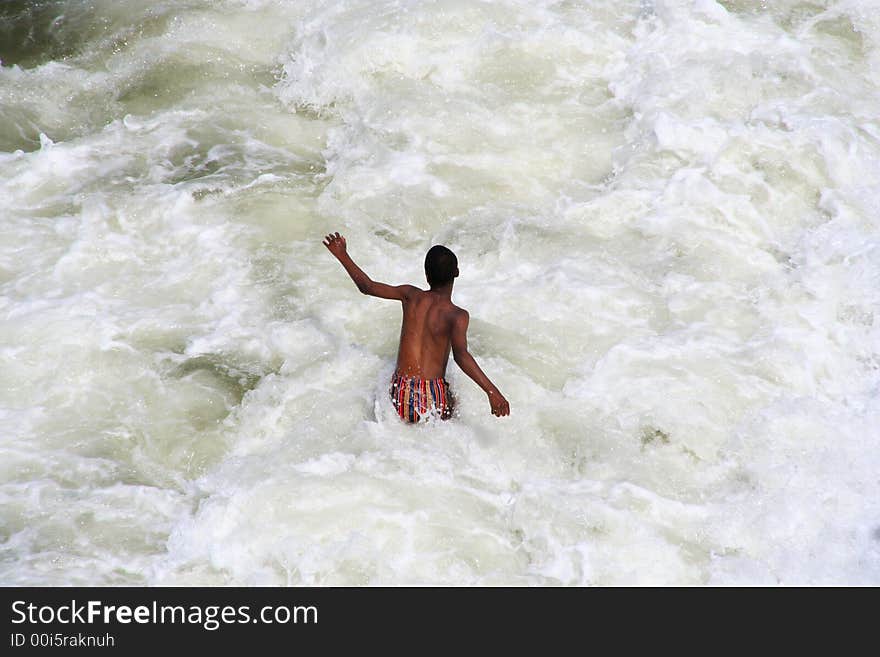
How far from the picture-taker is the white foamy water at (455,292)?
4.54m

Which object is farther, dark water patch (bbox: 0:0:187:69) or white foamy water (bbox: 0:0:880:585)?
dark water patch (bbox: 0:0:187:69)

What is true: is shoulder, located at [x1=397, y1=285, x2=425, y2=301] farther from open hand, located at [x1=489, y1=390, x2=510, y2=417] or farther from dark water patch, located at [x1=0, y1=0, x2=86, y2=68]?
dark water patch, located at [x1=0, y1=0, x2=86, y2=68]

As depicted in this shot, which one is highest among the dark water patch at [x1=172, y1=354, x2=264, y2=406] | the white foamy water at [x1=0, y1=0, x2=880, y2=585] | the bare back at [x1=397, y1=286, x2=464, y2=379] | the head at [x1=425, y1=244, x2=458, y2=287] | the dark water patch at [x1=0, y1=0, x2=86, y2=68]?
Answer: the head at [x1=425, y1=244, x2=458, y2=287]

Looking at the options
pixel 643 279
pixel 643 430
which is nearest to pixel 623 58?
pixel 643 279

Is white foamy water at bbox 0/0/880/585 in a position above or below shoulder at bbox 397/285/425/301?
below

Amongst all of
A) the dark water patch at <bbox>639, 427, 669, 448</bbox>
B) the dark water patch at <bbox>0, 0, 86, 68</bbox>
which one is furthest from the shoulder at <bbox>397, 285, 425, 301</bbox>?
the dark water patch at <bbox>0, 0, 86, 68</bbox>

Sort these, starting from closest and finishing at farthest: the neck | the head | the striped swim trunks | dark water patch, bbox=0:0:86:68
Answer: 1. the head
2. the neck
3. the striped swim trunks
4. dark water patch, bbox=0:0:86:68

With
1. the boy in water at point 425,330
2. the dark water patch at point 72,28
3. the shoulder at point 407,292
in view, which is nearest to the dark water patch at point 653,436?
the boy in water at point 425,330

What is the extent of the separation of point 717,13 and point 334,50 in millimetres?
3383

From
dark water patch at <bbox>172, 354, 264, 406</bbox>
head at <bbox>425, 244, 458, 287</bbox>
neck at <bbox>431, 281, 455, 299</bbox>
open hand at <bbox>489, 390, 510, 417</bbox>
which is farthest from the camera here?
dark water patch at <bbox>172, 354, 264, 406</bbox>

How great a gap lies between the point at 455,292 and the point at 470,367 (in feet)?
5.25

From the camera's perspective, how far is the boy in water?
4809 millimetres

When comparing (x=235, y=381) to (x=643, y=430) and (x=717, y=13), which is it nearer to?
(x=643, y=430)

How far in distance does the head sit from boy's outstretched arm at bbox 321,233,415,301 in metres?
0.17
